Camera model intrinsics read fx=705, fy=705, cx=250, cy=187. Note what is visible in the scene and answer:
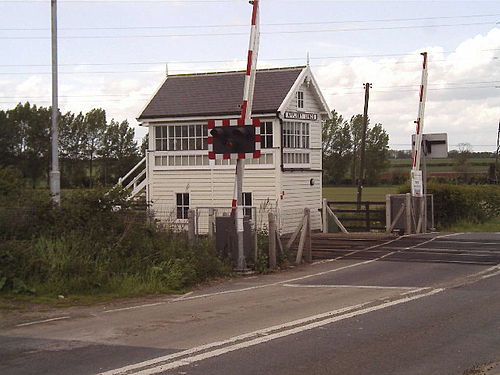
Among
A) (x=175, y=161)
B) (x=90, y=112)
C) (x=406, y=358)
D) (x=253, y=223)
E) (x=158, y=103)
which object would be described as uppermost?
(x=90, y=112)

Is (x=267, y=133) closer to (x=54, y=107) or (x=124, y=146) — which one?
(x=54, y=107)

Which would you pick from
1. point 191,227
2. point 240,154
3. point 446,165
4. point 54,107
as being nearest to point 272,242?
point 191,227

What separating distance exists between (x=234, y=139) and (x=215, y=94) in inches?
589

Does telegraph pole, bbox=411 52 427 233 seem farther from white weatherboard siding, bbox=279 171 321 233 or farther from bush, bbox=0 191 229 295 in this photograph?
bush, bbox=0 191 229 295

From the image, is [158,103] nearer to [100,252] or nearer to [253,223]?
[253,223]

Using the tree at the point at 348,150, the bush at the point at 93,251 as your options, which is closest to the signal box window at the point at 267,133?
the bush at the point at 93,251

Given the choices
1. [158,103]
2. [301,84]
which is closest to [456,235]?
[301,84]

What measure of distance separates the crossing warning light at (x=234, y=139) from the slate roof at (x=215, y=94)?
1234cm

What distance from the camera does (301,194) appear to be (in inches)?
1161

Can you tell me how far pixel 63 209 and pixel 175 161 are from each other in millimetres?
14766

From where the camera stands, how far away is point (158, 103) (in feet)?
98.5

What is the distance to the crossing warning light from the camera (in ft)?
48.8

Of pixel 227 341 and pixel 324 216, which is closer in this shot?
pixel 227 341

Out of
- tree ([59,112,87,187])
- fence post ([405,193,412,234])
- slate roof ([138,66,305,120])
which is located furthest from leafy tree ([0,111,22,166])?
fence post ([405,193,412,234])
